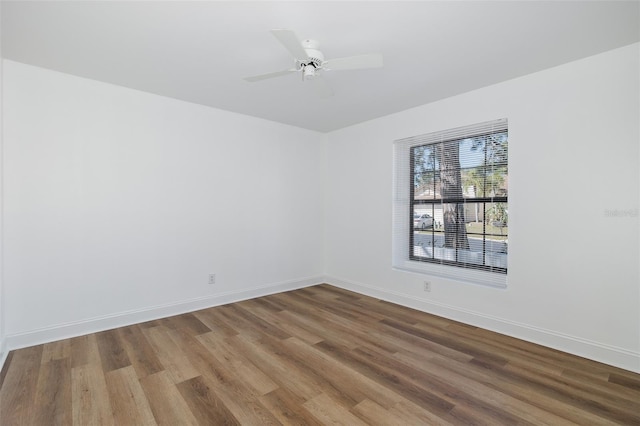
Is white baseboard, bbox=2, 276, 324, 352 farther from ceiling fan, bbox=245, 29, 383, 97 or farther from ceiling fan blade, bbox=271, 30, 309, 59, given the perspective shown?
ceiling fan blade, bbox=271, 30, 309, 59

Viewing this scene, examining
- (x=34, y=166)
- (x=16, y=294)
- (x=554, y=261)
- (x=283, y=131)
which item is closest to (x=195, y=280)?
(x=16, y=294)

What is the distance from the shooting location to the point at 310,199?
4.98 m

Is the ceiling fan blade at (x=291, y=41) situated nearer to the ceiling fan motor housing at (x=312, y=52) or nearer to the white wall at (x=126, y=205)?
the ceiling fan motor housing at (x=312, y=52)

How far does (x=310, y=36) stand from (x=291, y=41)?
465 millimetres

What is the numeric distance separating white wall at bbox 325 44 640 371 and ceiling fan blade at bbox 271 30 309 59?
222 cm

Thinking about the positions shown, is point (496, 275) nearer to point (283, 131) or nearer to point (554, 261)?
point (554, 261)

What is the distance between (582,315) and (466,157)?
6.16 feet

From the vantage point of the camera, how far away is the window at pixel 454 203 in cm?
322

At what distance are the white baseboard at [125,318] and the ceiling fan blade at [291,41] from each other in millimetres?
3110

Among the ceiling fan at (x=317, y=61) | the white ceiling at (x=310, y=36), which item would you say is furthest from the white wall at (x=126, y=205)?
the ceiling fan at (x=317, y=61)

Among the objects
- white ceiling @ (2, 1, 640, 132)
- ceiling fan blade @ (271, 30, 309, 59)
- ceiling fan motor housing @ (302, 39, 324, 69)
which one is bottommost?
ceiling fan blade @ (271, 30, 309, 59)

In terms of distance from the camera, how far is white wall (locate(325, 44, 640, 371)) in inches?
94.0

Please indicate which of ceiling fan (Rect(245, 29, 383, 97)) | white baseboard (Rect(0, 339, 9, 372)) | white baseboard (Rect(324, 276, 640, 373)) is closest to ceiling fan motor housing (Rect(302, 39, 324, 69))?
ceiling fan (Rect(245, 29, 383, 97))

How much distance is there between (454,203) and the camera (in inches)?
142
